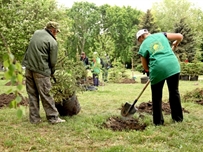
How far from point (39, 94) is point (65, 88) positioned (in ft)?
2.04

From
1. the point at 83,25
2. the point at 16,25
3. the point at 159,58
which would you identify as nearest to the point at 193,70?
the point at 16,25

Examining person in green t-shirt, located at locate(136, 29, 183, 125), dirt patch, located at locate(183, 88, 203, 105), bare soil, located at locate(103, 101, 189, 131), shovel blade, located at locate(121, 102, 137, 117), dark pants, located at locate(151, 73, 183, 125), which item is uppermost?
person in green t-shirt, located at locate(136, 29, 183, 125)

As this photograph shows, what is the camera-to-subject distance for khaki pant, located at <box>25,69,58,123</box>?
5.32 m

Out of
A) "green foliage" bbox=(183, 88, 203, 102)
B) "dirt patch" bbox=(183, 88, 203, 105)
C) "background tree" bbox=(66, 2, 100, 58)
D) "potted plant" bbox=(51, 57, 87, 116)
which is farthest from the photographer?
Answer: "background tree" bbox=(66, 2, 100, 58)

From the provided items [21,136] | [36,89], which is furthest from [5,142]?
[36,89]

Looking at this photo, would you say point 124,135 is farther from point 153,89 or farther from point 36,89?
point 36,89

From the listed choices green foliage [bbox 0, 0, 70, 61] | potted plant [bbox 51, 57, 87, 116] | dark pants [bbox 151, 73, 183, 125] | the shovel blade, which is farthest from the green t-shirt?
green foliage [bbox 0, 0, 70, 61]

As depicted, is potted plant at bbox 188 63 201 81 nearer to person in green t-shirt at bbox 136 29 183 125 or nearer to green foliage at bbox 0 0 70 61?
green foliage at bbox 0 0 70 61

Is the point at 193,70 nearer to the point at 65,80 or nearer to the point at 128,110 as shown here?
the point at 128,110

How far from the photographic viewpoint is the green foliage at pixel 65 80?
19.1 ft

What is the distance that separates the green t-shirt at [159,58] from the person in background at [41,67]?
1.66 m

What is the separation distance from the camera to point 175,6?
161 feet

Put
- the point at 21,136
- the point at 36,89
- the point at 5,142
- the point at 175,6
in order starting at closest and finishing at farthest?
1. the point at 5,142
2. the point at 21,136
3. the point at 36,89
4. the point at 175,6

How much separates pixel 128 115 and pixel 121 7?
163 ft
